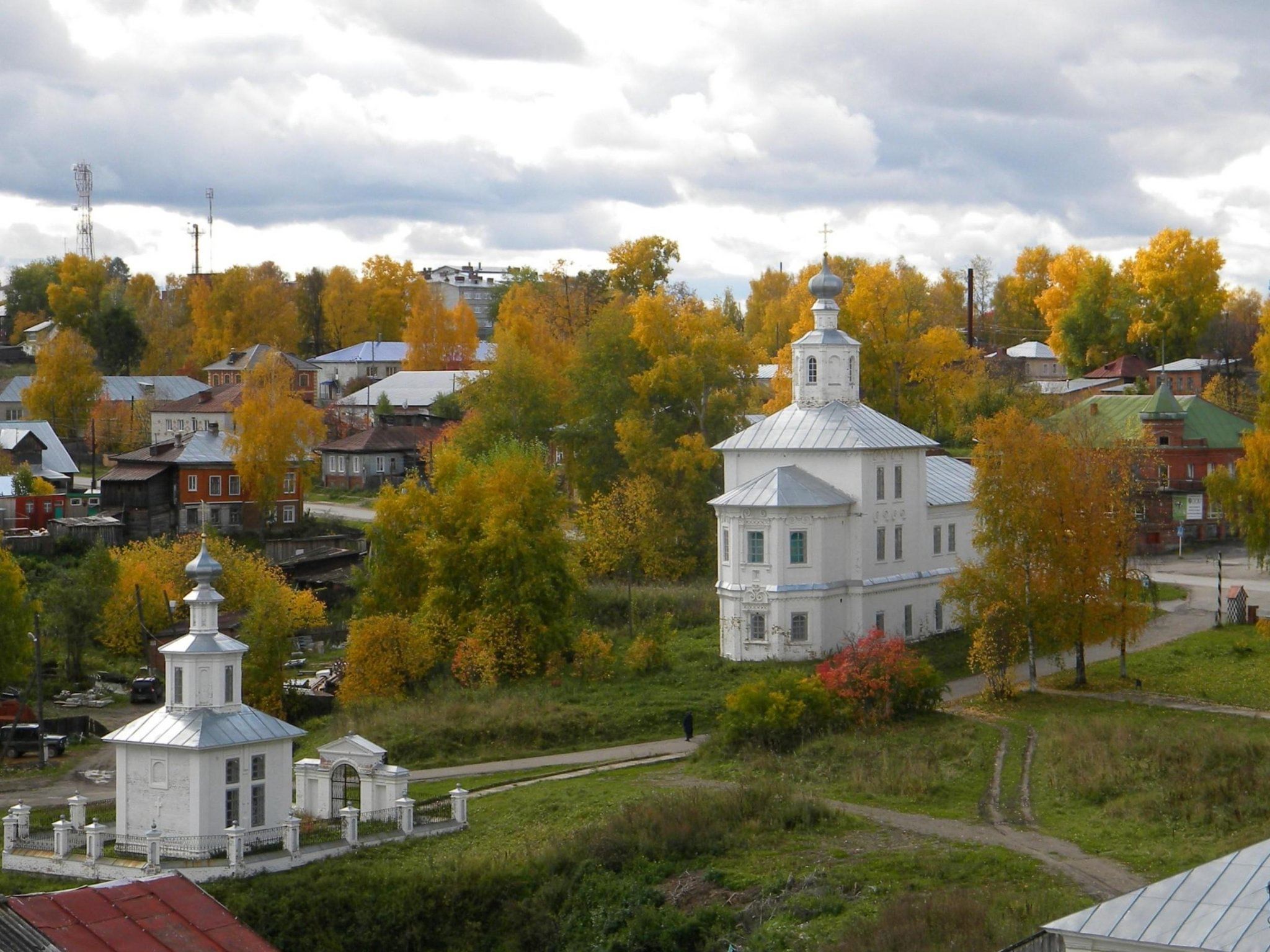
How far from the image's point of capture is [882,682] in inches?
1351

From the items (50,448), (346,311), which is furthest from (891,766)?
(346,311)

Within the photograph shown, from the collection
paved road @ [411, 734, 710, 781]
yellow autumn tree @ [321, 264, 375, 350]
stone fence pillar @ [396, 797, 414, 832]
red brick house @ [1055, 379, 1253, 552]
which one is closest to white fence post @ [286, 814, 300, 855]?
stone fence pillar @ [396, 797, 414, 832]

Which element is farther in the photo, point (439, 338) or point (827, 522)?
point (439, 338)

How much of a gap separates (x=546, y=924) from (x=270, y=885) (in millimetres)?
4015

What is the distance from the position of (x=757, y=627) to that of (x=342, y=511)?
3215cm

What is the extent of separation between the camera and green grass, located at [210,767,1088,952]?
75.3 feet

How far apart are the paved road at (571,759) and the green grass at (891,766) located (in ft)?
4.47

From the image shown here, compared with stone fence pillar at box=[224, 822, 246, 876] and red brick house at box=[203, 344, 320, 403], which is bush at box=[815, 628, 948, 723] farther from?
red brick house at box=[203, 344, 320, 403]

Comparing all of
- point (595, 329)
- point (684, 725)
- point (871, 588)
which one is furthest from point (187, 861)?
point (595, 329)

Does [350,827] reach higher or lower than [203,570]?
lower

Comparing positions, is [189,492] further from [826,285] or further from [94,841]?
[94,841]

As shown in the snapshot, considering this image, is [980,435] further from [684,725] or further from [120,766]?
[120,766]

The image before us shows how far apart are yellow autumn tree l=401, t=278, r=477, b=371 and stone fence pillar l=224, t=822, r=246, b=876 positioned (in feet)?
218

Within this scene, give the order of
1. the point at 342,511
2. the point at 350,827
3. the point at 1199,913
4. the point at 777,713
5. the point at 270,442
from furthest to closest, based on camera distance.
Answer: the point at 342,511 → the point at 270,442 → the point at 777,713 → the point at 350,827 → the point at 1199,913
